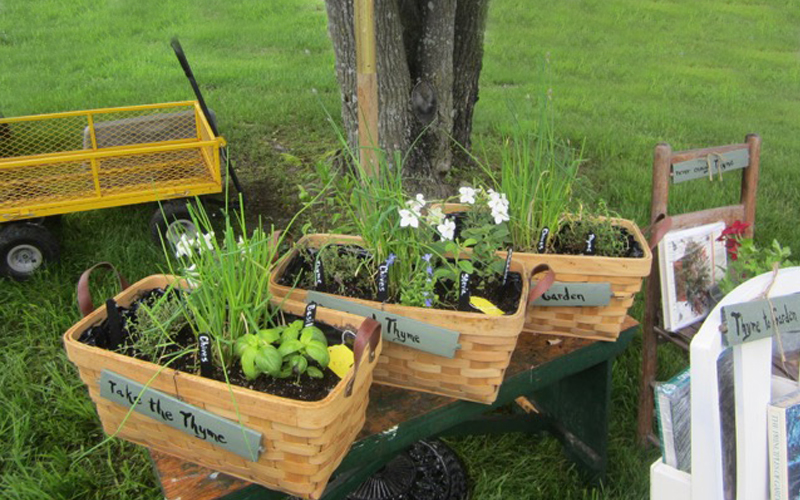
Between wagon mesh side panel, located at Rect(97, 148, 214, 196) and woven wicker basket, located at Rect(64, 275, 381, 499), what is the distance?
177 centimetres

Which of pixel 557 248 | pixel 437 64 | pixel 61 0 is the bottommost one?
pixel 557 248

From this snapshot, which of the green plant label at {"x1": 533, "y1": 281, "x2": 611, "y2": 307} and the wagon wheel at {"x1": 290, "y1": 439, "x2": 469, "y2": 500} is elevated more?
the green plant label at {"x1": 533, "y1": 281, "x2": 611, "y2": 307}

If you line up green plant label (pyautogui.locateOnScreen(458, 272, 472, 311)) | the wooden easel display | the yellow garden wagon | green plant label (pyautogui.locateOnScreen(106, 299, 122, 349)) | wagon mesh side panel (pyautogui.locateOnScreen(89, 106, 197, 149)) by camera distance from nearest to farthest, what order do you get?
green plant label (pyautogui.locateOnScreen(106, 299, 122, 349)) → green plant label (pyautogui.locateOnScreen(458, 272, 472, 311)) → the wooden easel display → the yellow garden wagon → wagon mesh side panel (pyautogui.locateOnScreen(89, 106, 197, 149))

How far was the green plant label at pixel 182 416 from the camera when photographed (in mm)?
1257

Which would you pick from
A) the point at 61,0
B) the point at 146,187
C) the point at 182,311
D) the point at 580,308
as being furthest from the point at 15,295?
the point at 61,0

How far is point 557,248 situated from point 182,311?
3.21 feet

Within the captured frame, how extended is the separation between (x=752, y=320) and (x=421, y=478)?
1.40 metres

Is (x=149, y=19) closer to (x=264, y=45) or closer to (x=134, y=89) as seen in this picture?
(x=264, y=45)

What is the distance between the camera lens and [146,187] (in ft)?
10.3

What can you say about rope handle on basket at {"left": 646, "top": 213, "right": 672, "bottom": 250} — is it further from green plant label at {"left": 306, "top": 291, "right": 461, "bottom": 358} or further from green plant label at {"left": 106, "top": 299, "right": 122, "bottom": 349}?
green plant label at {"left": 106, "top": 299, "right": 122, "bottom": 349}

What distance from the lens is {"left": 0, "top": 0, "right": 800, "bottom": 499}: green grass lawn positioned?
237cm

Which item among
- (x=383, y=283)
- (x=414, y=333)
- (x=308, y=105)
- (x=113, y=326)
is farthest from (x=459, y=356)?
(x=308, y=105)

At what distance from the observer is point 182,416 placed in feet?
4.28

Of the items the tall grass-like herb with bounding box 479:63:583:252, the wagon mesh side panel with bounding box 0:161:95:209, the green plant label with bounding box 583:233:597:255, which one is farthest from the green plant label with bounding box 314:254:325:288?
the wagon mesh side panel with bounding box 0:161:95:209
